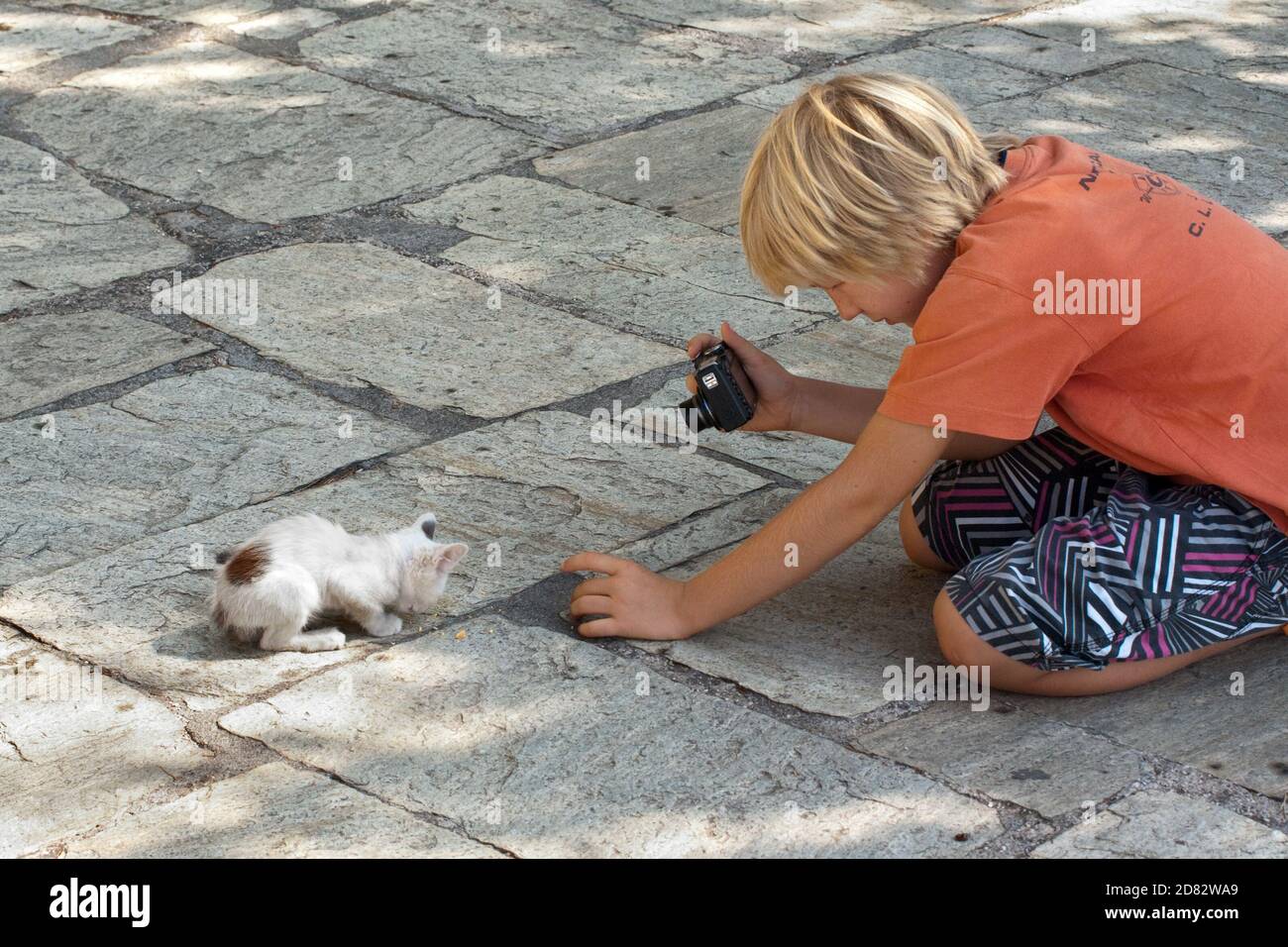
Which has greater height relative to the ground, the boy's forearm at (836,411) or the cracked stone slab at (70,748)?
the boy's forearm at (836,411)

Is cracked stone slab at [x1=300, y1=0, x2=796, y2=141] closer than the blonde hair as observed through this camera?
No

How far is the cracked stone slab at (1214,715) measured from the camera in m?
2.34

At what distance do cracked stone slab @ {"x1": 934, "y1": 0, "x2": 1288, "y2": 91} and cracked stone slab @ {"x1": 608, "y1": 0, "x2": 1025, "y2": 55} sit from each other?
18 cm

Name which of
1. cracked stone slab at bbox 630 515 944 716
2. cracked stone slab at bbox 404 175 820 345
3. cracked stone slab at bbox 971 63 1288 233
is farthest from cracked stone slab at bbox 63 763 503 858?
cracked stone slab at bbox 971 63 1288 233

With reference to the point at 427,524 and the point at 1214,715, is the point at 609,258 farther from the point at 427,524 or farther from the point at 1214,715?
the point at 1214,715

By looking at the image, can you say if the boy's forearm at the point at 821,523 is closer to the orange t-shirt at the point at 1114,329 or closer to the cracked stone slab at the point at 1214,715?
the orange t-shirt at the point at 1114,329

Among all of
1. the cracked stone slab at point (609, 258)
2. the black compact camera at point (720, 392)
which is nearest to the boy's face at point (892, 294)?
the black compact camera at point (720, 392)

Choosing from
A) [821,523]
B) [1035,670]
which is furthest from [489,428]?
[1035,670]

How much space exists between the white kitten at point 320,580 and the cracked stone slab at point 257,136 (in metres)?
2.07

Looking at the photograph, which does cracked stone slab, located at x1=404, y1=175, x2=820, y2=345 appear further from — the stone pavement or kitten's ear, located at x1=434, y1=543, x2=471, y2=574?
kitten's ear, located at x1=434, y1=543, x2=471, y2=574

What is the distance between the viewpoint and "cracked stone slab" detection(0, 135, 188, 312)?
412 centimetres

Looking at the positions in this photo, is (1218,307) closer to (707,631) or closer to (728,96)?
(707,631)

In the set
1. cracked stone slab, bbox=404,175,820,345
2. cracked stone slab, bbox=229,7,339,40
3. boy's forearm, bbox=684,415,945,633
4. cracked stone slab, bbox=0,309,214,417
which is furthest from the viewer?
cracked stone slab, bbox=229,7,339,40

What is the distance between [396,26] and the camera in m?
6.03
